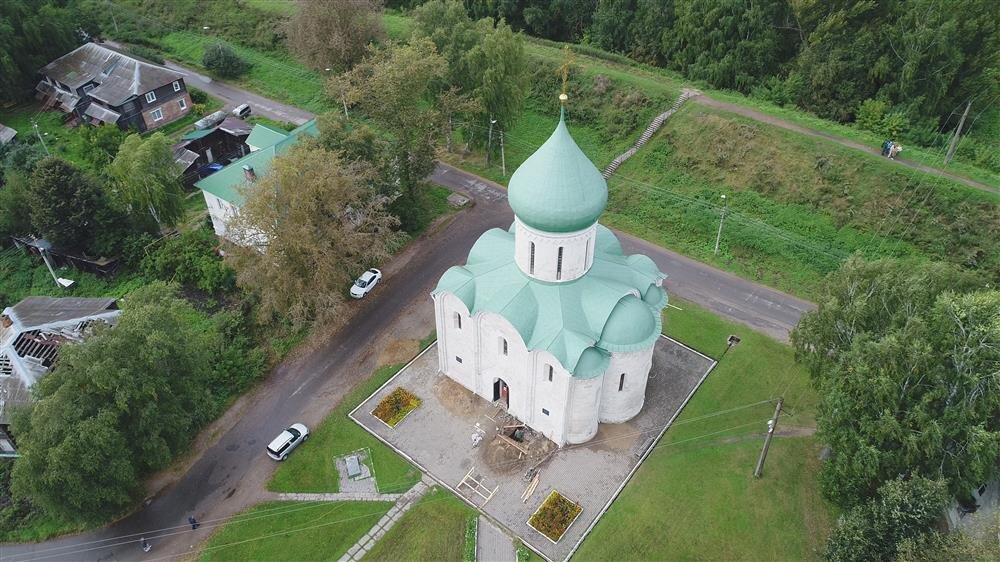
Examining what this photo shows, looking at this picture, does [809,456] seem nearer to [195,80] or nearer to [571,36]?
[571,36]

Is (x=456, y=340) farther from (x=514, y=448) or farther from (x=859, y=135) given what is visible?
(x=859, y=135)

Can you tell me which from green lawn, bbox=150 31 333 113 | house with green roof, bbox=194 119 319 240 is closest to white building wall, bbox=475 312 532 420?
house with green roof, bbox=194 119 319 240

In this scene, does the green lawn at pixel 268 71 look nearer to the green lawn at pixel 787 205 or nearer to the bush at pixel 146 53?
the bush at pixel 146 53

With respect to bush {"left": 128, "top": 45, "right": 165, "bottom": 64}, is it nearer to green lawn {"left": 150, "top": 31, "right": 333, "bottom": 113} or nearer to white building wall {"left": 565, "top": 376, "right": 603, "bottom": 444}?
green lawn {"left": 150, "top": 31, "right": 333, "bottom": 113}

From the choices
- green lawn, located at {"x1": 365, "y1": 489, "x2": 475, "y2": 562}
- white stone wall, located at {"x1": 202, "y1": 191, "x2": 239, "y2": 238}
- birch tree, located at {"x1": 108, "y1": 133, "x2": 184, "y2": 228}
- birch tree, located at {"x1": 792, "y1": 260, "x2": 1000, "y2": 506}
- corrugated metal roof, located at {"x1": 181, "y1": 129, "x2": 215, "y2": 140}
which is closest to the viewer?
birch tree, located at {"x1": 792, "y1": 260, "x2": 1000, "y2": 506}

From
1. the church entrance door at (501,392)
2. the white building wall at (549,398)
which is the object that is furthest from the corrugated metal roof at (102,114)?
the white building wall at (549,398)

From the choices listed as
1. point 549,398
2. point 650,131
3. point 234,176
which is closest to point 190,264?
point 234,176

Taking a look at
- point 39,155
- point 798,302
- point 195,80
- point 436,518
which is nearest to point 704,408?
point 798,302
